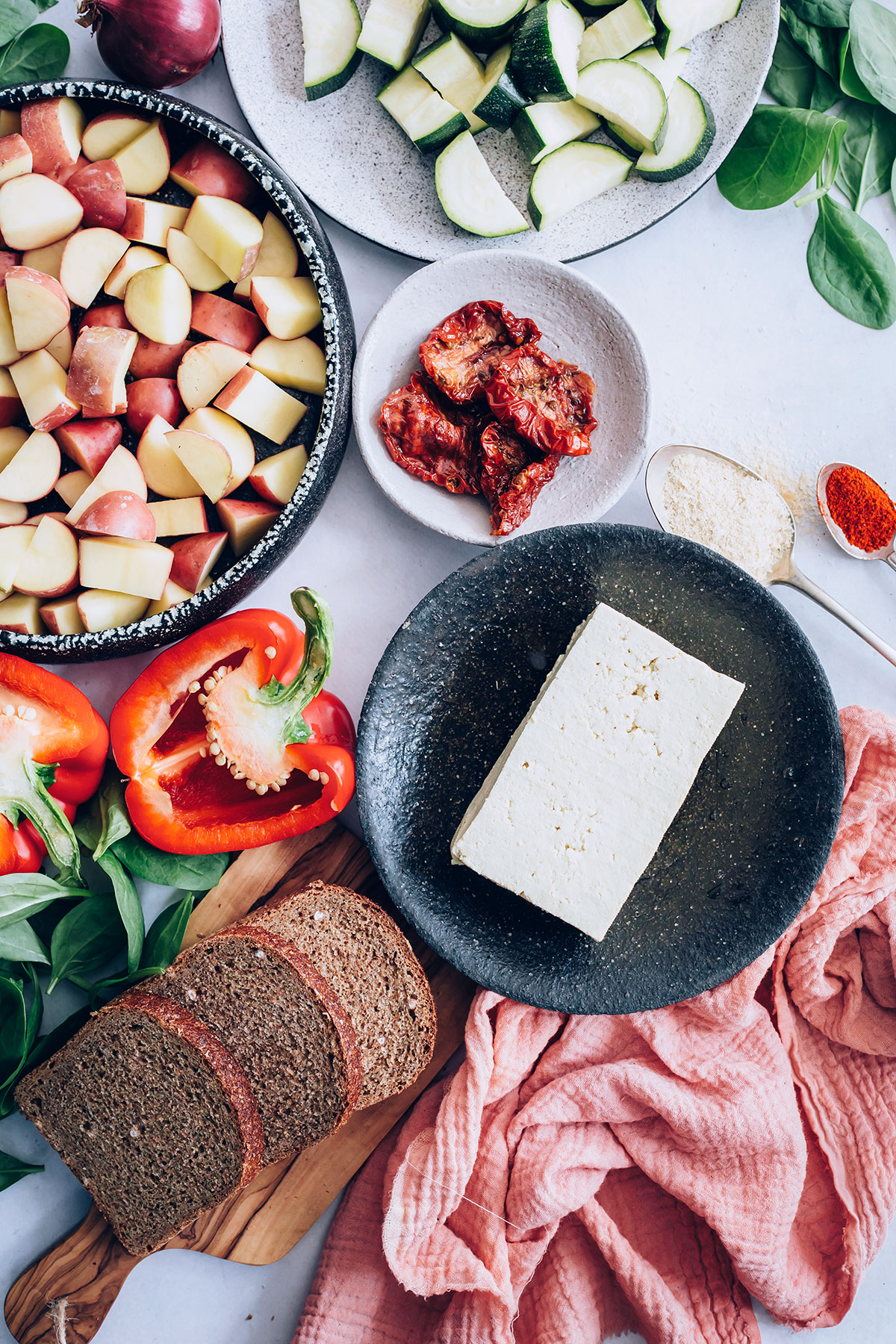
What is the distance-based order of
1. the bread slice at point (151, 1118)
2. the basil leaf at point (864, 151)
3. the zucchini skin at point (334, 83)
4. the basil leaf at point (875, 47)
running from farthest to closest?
the basil leaf at point (864, 151)
the basil leaf at point (875, 47)
the zucchini skin at point (334, 83)
the bread slice at point (151, 1118)

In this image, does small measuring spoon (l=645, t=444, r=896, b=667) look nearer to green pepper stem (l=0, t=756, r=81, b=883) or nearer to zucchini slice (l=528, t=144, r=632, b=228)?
zucchini slice (l=528, t=144, r=632, b=228)

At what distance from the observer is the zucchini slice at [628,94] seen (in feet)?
4.94

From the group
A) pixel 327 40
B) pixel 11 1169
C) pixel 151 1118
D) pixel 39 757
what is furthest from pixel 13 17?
pixel 11 1169

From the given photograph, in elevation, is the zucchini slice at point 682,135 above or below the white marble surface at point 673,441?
above

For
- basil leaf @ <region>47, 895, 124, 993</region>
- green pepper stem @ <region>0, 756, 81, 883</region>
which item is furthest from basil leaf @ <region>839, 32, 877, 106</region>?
basil leaf @ <region>47, 895, 124, 993</region>

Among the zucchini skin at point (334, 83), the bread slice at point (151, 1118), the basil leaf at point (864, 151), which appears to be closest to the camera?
the bread slice at point (151, 1118)

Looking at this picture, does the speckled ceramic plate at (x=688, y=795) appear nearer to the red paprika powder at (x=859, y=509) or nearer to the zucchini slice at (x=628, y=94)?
the red paprika powder at (x=859, y=509)

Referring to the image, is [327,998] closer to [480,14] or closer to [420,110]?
[420,110]

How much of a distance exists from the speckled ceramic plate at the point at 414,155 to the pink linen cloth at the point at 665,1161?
1082 mm

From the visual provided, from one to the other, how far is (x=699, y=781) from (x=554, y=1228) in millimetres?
883

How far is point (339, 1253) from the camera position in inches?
64.3

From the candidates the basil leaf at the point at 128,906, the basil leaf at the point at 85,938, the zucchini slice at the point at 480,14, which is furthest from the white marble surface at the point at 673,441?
the zucchini slice at the point at 480,14

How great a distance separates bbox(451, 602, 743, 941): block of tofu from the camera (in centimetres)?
145

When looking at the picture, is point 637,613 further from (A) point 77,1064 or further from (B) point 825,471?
(A) point 77,1064
